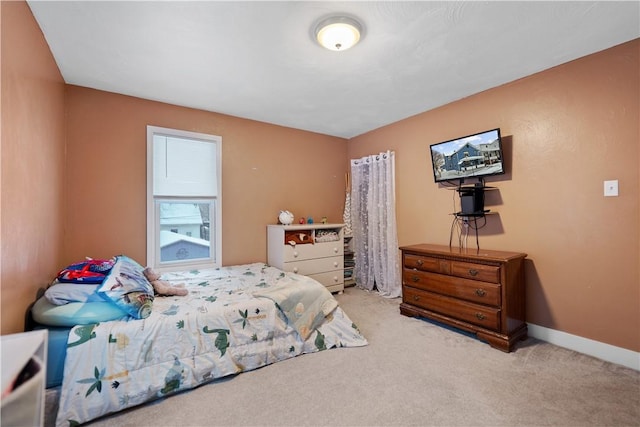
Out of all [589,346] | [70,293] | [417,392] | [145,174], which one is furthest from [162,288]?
[589,346]

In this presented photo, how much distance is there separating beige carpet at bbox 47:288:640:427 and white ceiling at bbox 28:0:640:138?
2380mm

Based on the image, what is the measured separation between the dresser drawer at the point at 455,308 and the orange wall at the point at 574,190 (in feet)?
→ 1.68

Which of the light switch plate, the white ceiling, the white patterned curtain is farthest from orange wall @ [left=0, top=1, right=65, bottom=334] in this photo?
the light switch plate

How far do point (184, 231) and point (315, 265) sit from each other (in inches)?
65.4

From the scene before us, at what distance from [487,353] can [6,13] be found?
3731 millimetres

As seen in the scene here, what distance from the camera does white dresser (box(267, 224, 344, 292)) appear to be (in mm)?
3514

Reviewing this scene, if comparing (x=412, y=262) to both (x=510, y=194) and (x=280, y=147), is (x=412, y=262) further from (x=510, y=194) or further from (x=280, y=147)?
(x=280, y=147)

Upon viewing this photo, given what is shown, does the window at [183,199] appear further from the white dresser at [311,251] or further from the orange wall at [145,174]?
the white dresser at [311,251]

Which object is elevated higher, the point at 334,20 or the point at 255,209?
the point at 334,20

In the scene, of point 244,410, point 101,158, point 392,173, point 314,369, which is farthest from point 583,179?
Answer: point 101,158

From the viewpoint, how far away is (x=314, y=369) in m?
2.04

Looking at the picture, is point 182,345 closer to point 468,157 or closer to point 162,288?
point 162,288

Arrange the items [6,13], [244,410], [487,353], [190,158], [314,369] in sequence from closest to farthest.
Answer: [6,13] < [244,410] < [314,369] < [487,353] < [190,158]

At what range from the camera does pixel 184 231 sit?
10.8ft
